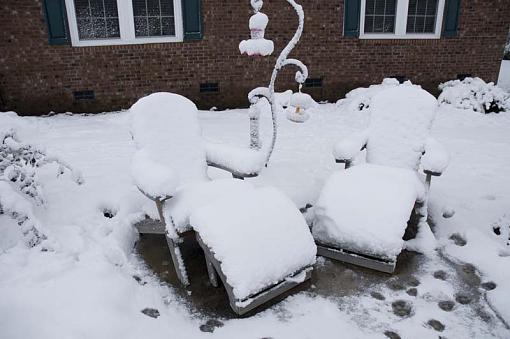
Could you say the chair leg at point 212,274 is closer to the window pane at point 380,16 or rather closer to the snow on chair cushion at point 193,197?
the snow on chair cushion at point 193,197

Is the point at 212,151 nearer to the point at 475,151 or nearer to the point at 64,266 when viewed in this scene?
the point at 64,266

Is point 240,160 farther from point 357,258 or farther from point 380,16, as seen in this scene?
point 380,16

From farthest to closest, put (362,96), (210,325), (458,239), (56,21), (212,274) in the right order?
(362,96), (56,21), (458,239), (212,274), (210,325)

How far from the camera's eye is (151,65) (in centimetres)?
666

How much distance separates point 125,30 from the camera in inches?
255

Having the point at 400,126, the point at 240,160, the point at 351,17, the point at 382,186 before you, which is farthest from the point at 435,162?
the point at 351,17

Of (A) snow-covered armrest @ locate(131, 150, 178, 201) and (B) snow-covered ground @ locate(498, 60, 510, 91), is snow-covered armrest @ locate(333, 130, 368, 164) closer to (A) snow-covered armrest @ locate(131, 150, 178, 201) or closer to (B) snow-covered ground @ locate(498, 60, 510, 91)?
(A) snow-covered armrest @ locate(131, 150, 178, 201)

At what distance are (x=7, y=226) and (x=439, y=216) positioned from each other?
3.33 m

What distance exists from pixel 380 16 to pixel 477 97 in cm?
227

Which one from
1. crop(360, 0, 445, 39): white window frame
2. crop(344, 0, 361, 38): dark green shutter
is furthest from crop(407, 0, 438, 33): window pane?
crop(344, 0, 361, 38): dark green shutter

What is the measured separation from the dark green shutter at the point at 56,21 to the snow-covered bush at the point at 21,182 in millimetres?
3542

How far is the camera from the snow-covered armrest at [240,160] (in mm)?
2842

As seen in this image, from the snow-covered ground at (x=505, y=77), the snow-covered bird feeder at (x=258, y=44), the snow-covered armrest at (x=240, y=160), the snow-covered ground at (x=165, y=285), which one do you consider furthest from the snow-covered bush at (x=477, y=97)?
the snow-covered armrest at (x=240, y=160)

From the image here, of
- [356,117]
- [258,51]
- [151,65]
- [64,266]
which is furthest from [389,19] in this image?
[64,266]
